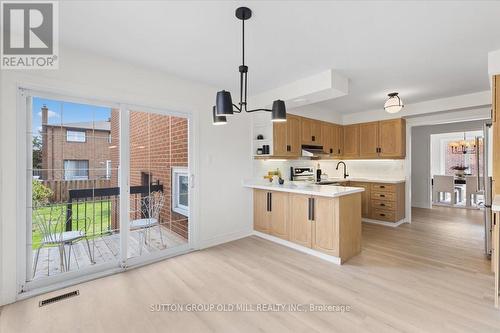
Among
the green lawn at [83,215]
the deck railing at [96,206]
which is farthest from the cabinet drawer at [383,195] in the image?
the green lawn at [83,215]

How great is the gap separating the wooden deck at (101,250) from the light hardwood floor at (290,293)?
1.02 ft

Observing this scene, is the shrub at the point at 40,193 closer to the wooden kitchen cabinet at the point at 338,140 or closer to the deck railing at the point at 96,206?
the deck railing at the point at 96,206

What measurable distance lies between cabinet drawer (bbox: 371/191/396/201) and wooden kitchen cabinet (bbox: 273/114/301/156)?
201cm

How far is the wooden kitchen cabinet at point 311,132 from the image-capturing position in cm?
489

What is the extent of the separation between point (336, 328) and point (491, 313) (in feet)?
4.61

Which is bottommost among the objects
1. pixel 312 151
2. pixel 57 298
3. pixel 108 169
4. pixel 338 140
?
pixel 57 298

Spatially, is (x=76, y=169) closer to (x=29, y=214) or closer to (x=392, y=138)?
(x=29, y=214)

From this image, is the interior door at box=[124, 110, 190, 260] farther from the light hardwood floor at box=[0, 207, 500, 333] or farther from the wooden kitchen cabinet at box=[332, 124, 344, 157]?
the wooden kitchen cabinet at box=[332, 124, 344, 157]

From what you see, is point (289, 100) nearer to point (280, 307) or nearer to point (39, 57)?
point (280, 307)

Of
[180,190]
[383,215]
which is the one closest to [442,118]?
[383,215]

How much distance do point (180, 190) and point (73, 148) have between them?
1.43 metres

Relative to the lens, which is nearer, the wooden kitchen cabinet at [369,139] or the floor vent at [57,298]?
the floor vent at [57,298]

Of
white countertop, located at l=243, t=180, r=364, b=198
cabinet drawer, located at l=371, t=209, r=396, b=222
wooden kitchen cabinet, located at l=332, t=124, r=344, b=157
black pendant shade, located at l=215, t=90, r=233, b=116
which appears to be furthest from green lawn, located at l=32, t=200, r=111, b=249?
cabinet drawer, located at l=371, t=209, r=396, b=222

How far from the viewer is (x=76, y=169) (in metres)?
2.69
